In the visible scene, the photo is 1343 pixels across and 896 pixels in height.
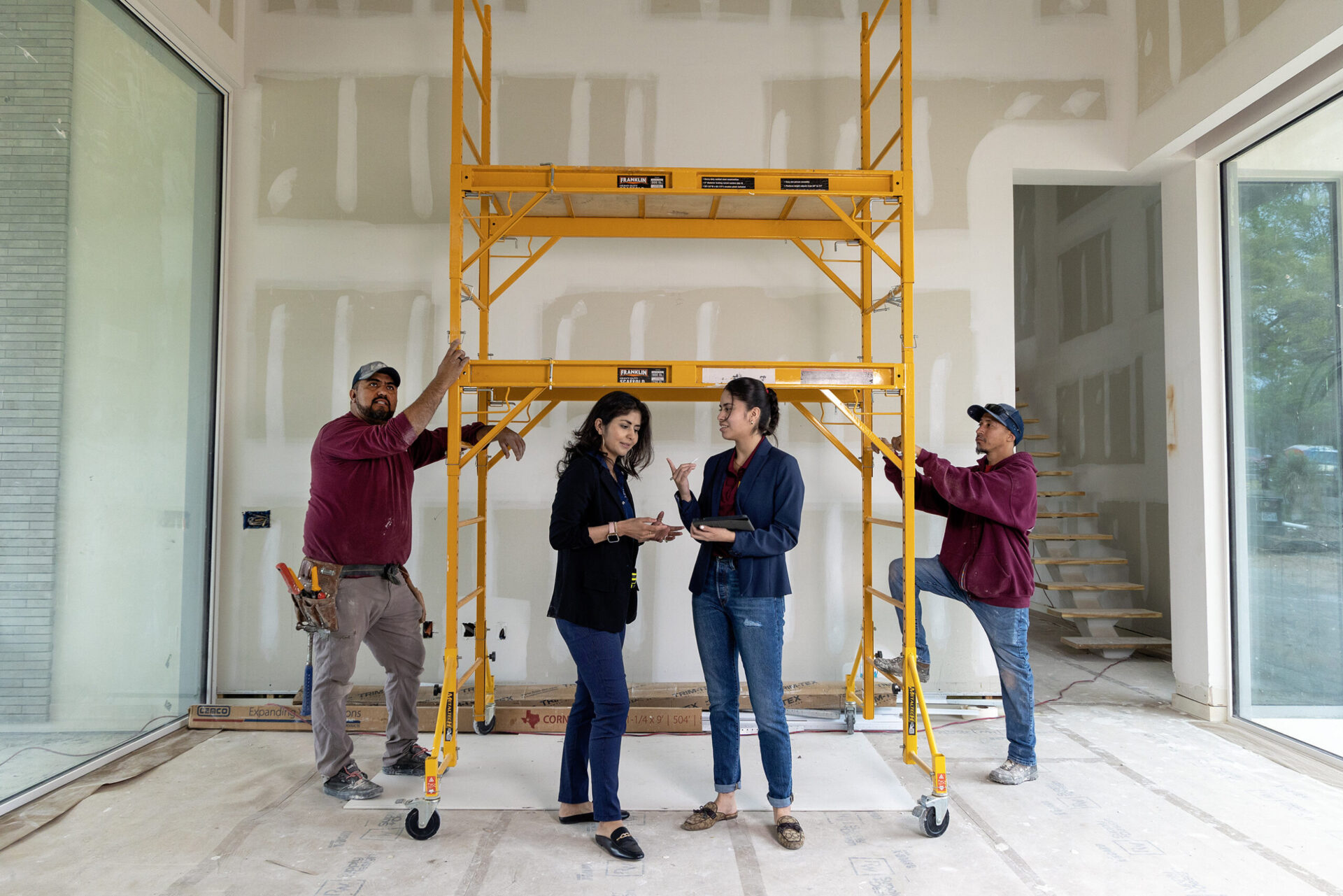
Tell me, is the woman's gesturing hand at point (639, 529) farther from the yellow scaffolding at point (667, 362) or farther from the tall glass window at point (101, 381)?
the tall glass window at point (101, 381)

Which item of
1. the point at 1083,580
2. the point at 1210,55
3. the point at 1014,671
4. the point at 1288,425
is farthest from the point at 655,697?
the point at 1210,55

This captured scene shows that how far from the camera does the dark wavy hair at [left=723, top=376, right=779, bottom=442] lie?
292cm

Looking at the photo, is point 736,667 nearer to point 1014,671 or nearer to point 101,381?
point 1014,671

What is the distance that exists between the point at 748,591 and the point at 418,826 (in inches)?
59.4

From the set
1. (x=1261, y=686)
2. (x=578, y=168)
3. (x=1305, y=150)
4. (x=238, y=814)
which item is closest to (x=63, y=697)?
(x=238, y=814)

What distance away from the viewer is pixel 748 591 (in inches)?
112

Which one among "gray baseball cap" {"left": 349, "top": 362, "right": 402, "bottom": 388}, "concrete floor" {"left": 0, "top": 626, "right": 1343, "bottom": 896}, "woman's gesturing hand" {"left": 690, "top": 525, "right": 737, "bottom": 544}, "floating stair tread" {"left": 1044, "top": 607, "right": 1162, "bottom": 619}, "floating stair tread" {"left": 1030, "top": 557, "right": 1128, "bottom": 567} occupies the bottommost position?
"concrete floor" {"left": 0, "top": 626, "right": 1343, "bottom": 896}

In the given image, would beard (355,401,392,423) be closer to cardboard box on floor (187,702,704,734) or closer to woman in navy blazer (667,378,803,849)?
woman in navy blazer (667,378,803,849)

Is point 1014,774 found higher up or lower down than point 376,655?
lower down

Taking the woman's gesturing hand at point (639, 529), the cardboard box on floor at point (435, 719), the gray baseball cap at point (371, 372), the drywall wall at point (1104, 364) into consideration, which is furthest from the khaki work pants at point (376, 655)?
the drywall wall at point (1104, 364)

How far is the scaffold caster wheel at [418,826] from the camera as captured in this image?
289 centimetres

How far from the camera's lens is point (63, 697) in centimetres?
349

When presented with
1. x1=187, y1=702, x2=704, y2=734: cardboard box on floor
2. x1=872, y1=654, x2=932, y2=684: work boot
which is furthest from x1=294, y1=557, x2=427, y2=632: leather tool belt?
x1=872, y1=654, x2=932, y2=684: work boot

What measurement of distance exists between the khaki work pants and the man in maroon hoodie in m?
2.30
